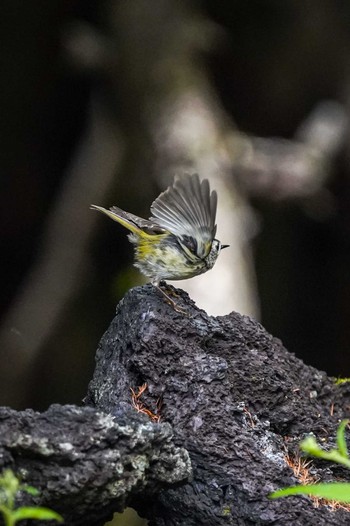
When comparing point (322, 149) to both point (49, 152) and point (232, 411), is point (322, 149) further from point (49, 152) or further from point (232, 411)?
point (232, 411)

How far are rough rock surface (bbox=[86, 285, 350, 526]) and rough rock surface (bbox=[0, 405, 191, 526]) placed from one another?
16 cm

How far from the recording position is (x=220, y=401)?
9.41ft

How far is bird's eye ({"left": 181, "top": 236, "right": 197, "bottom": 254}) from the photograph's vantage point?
3.86 m

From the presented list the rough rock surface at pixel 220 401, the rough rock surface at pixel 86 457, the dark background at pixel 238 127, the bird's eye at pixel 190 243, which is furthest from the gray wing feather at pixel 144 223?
the dark background at pixel 238 127

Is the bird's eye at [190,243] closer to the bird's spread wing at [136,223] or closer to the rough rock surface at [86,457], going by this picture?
→ the bird's spread wing at [136,223]

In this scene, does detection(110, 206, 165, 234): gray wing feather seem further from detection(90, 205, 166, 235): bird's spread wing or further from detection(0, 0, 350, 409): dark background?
detection(0, 0, 350, 409): dark background

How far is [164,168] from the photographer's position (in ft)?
22.0

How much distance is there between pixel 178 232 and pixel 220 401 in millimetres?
1087

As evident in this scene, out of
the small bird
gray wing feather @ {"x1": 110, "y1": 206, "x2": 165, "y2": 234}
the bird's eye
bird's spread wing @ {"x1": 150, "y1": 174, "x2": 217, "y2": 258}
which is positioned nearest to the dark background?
gray wing feather @ {"x1": 110, "y1": 206, "x2": 165, "y2": 234}

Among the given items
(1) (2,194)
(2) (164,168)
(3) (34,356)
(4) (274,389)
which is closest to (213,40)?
(2) (164,168)

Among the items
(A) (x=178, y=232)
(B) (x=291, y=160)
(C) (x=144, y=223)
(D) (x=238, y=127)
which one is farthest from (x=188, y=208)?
(D) (x=238, y=127)

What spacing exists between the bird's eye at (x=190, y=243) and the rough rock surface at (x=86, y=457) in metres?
1.42

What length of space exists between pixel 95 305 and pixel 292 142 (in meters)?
2.10

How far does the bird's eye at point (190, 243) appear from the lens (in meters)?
3.86
